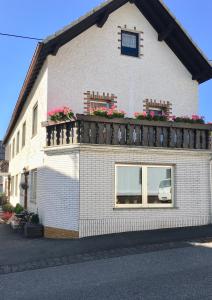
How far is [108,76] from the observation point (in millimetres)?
14625

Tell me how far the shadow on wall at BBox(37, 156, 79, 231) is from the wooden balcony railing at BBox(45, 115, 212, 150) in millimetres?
838

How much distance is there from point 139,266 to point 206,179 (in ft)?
19.5

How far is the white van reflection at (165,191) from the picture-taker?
12857 millimetres

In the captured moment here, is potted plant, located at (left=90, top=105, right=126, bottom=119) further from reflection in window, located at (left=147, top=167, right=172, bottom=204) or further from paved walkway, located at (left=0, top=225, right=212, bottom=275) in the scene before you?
paved walkway, located at (left=0, top=225, right=212, bottom=275)

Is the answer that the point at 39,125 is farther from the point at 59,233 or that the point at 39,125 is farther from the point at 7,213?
the point at 7,213

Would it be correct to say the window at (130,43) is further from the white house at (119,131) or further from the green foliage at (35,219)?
the green foliage at (35,219)

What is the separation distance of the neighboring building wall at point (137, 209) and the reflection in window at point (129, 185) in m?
0.32

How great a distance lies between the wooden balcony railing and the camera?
38.7ft

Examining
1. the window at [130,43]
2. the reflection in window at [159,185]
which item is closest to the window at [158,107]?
the window at [130,43]

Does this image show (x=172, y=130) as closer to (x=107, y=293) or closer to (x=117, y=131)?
(x=117, y=131)

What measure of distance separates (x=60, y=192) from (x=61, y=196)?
0.14 meters

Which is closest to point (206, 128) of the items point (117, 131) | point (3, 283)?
point (117, 131)


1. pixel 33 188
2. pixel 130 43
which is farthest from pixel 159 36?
pixel 33 188

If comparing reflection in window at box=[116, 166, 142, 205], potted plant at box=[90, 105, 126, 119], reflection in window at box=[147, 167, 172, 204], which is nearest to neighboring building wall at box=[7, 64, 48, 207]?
potted plant at box=[90, 105, 126, 119]
